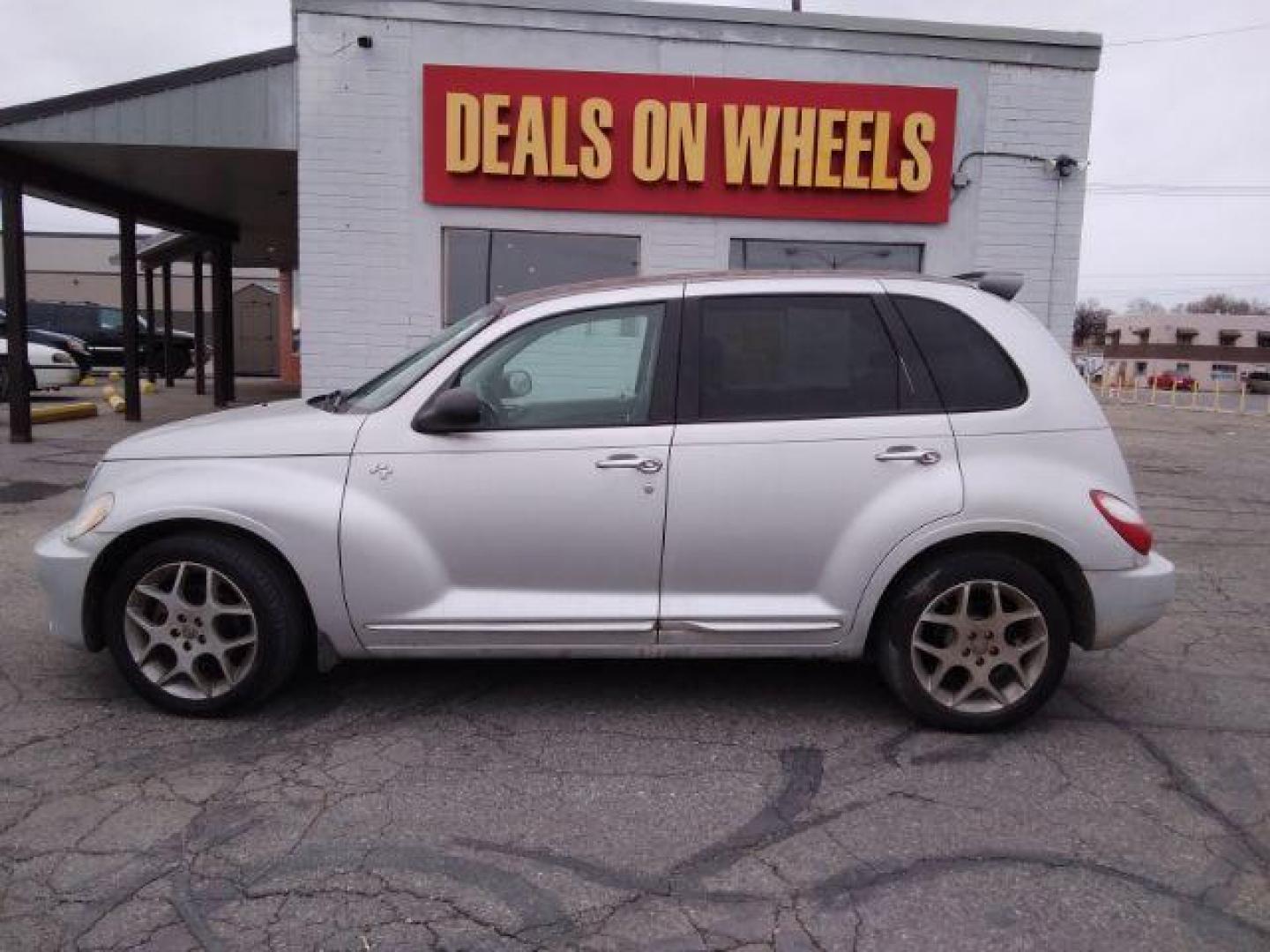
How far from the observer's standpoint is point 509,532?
384cm

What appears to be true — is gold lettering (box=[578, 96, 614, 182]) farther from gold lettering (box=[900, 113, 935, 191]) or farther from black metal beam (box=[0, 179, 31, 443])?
black metal beam (box=[0, 179, 31, 443])

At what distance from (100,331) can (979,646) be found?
29.1 metres

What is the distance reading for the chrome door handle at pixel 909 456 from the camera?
12.7 ft

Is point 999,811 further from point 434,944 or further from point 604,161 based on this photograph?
point 604,161

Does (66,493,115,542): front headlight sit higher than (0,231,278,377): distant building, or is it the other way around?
(0,231,278,377): distant building

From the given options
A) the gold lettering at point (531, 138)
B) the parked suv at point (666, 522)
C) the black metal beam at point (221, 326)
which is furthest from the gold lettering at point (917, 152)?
the black metal beam at point (221, 326)

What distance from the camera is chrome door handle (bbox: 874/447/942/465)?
3.88 m

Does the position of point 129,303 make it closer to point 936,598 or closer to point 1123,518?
point 936,598

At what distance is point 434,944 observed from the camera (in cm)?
261

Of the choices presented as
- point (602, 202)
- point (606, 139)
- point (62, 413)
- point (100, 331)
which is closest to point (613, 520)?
point (602, 202)

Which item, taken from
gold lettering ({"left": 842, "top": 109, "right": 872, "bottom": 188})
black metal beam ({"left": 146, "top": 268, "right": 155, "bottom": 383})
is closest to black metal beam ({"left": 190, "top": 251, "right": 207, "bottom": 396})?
black metal beam ({"left": 146, "top": 268, "right": 155, "bottom": 383})

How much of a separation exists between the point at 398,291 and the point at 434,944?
7.99 meters

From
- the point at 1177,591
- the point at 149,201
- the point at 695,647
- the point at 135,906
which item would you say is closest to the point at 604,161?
the point at 1177,591

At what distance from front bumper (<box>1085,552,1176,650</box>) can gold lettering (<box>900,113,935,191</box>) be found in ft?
22.3
